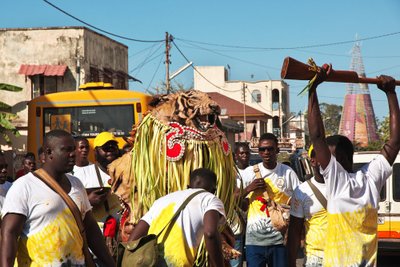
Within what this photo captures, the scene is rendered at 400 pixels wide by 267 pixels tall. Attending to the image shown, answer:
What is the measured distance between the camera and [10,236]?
4578 millimetres

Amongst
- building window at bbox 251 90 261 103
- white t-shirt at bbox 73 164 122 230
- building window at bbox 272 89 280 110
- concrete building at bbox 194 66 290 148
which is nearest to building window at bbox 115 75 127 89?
white t-shirt at bbox 73 164 122 230

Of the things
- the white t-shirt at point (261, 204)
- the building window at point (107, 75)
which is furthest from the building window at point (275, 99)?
the white t-shirt at point (261, 204)

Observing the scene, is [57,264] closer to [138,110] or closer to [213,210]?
[213,210]

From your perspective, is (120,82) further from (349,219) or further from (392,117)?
(349,219)

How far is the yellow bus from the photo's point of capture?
53.8 feet

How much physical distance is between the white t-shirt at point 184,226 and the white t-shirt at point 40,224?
1.95 ft

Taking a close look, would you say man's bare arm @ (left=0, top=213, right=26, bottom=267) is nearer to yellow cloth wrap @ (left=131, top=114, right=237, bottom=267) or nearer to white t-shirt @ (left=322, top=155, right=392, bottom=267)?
yellow cloth wrap @ (left=131, top=114, right=237, bottom=267)

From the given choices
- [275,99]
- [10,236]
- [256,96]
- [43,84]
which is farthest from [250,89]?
[10,236]

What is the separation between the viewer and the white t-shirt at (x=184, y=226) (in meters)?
4.94

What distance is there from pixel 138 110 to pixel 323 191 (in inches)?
418

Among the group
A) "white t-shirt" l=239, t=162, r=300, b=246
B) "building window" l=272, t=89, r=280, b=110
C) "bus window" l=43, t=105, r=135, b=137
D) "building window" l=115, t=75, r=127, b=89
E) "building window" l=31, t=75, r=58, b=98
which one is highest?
"building window" l=272, t=89, r=280, b=110

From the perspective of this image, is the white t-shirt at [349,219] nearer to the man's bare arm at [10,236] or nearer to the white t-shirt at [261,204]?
the man's bare arm at [10,236]

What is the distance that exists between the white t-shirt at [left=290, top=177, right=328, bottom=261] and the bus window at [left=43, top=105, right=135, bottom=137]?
34.4 feet

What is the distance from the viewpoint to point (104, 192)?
6609 millimetres
